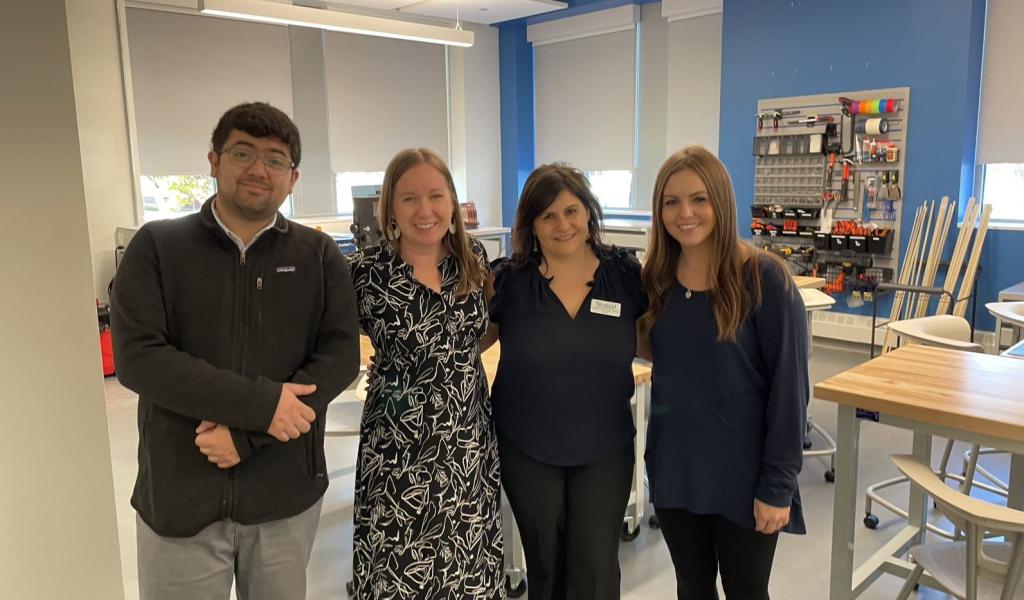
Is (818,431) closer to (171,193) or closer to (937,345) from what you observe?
(937,345)

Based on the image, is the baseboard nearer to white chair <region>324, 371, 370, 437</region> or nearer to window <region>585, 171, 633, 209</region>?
window <region>585, 171, 633, 209</region>

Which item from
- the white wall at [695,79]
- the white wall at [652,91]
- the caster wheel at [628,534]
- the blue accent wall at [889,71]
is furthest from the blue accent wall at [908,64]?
the caster wheel at [628,534]

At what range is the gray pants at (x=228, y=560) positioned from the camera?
1439 mm

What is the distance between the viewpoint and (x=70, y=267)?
1.54 meters

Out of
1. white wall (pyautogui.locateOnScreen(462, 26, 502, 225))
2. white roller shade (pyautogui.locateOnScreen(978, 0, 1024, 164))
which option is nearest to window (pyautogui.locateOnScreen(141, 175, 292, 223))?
white wall (pyautogui.locateOnScreen(462, 26, 502, 225))

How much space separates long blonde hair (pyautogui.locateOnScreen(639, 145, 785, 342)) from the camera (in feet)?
5.29

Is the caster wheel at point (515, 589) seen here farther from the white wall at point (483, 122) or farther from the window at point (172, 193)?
the white wall at point (483, 122)

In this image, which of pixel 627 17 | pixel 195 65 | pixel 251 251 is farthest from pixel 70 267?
pixel 627 17

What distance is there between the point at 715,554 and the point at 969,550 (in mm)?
545

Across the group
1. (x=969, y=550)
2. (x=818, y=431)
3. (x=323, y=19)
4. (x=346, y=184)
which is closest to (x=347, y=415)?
(x=969, y=550)

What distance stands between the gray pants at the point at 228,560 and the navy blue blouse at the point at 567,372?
1.67 feet

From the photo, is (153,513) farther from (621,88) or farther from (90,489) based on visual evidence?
(621,88)

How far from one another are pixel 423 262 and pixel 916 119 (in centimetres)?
514

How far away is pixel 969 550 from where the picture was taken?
1634mm
